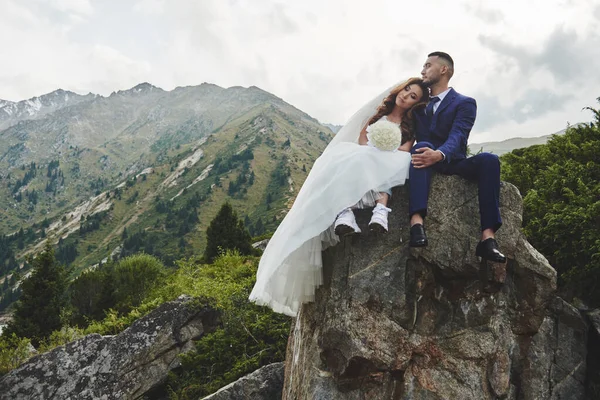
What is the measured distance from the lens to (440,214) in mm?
5871

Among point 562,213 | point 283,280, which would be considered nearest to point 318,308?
point 283,280

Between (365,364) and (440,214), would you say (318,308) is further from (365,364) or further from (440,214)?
(440,214)

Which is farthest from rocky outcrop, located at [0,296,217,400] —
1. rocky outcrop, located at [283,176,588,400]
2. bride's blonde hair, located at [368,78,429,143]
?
bride's blonde hair, located at [368,78,429,143]

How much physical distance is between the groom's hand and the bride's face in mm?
1234

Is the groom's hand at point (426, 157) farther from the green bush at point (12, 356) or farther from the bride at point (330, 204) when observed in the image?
the green bush at point (12, 356)

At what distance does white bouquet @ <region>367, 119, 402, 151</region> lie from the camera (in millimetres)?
5949

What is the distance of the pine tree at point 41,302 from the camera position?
85.7ft

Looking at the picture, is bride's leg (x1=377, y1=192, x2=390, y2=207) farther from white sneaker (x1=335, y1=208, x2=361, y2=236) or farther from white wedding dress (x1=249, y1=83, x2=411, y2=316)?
white sneaker (x1=335, y1=208, x2=361, y2=236)

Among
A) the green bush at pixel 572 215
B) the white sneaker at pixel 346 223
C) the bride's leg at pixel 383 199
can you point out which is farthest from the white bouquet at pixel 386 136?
the green bush at pixel 572 215

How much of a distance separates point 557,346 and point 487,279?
256 centimetres

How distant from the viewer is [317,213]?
18.3ft

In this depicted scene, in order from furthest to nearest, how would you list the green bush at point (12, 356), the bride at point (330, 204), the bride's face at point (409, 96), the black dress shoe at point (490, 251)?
1. the green bush at point (12, 356)
2. the bride's face at point (409, 96)
3. the bride at point (330, 204)
4. the black dress shoe at point (490, 251)

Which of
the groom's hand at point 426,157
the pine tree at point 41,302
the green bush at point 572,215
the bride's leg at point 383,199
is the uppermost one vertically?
the groom's hand at point 426,157

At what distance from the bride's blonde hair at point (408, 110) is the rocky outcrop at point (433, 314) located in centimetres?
96
